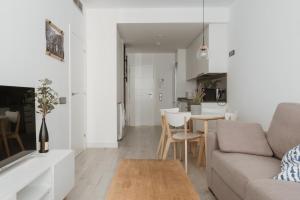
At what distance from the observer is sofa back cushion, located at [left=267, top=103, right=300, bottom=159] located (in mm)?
2211

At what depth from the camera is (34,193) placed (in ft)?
6.52

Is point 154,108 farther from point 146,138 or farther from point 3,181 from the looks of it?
point 3,181

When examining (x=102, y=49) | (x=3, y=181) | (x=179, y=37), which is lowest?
(x=3, y=181)

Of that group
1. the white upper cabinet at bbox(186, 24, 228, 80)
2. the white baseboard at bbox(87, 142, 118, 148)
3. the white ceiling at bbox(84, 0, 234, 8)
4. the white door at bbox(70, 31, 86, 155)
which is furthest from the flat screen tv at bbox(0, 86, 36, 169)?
the white upper cabinet at bbox(186, 24, 228, 80)

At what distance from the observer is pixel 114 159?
434 cm

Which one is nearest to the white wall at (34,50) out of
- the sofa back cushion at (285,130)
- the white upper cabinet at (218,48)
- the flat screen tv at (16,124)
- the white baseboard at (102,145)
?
the flat screen tv at (16,124)

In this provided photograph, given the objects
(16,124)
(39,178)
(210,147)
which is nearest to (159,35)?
(210,147)

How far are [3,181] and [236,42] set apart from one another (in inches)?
168

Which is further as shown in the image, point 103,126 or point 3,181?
point 103,126

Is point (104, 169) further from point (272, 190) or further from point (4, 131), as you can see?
point (272, 190)

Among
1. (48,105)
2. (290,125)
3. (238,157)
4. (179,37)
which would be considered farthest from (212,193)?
(179,37)

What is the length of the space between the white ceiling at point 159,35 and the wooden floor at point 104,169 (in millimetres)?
2447

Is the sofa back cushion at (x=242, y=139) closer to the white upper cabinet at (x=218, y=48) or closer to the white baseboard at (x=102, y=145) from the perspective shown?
the white upper cabinet at (x=218, y=48)

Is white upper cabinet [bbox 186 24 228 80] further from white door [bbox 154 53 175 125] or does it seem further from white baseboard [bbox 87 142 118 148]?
white door [bbox 154 53 175 125]
